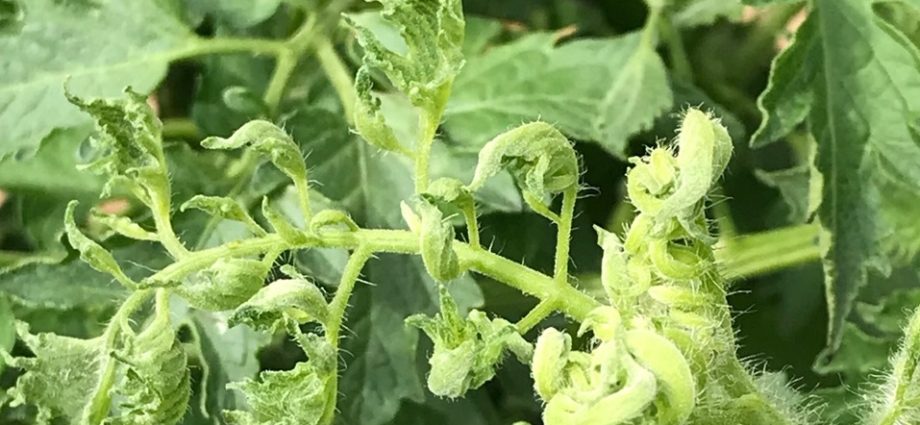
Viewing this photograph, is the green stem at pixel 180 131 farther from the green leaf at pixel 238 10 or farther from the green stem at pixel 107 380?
the green stem at pixel 107 380

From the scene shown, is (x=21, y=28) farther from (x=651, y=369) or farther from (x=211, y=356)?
(x=651, y=369)

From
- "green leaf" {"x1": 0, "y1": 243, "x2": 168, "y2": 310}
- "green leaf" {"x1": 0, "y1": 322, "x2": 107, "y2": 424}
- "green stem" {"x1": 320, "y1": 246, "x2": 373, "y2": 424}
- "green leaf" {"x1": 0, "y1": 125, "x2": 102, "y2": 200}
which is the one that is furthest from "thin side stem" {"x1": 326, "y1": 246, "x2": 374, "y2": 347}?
"green leaf" {"x1": 0, "y1": 125, "x2": 102, "y2": 200}

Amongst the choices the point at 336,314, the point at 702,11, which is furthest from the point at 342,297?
the point at 702,11

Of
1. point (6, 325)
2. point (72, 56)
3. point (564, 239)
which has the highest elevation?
point (564, 239)

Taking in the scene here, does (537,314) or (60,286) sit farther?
(60,286)

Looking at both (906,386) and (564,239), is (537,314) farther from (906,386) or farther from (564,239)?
(906,386)

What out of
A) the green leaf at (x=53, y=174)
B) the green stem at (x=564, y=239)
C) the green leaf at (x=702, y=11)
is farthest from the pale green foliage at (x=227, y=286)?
the green leaf at (x=702, y=11)
